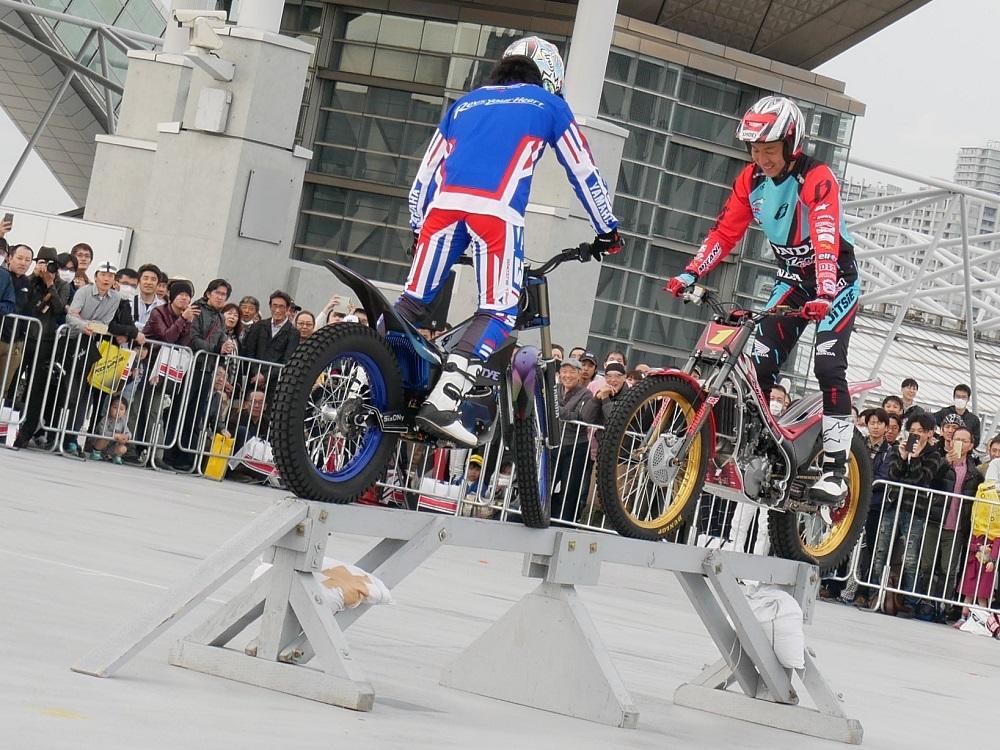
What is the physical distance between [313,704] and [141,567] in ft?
10.9

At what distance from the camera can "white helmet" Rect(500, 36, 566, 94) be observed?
6.86 meters

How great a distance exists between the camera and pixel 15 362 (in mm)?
15016

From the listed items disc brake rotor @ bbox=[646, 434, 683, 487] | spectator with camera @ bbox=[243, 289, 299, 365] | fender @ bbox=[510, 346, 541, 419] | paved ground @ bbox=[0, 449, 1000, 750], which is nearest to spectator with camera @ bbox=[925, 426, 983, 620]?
paved ground @ bbox=[0, 449, 1000, 750]

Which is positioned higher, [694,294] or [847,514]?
[694,294]

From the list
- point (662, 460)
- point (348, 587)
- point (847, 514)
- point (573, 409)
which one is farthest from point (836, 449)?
point (573, 409)

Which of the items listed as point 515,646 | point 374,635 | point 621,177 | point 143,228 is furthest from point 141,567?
point 621,177

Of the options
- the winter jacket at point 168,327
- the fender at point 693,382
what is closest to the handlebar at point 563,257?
the fender at point 693,382

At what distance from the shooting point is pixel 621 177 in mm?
28016

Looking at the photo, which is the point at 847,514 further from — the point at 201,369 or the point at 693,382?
the point at 201,369

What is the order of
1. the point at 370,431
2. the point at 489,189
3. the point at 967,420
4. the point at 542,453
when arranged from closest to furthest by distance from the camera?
the point at 370,431
the point at 489,189
the point at 542,453
the point at 967,420

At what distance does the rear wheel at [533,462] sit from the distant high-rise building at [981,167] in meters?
164

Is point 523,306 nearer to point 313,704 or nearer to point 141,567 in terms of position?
Result: point 313,704

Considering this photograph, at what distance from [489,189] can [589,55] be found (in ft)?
50.7

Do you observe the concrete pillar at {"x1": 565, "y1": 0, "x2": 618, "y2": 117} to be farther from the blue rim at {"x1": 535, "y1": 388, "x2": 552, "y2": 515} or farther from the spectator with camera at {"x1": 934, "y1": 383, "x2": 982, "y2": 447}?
the blue rim at {"x1": 535, "y1": 388, "x2": 552, "y2": 515}
